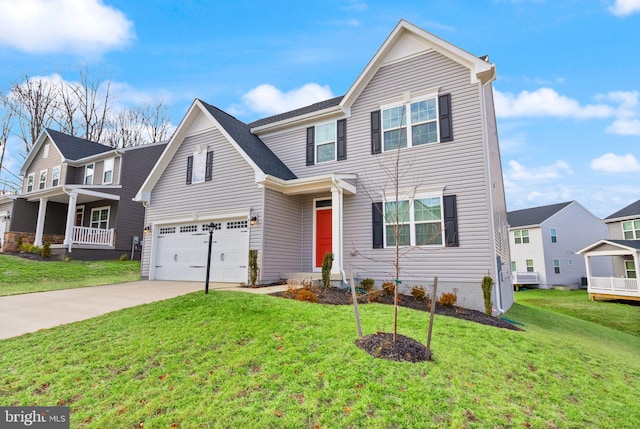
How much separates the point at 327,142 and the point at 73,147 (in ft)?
67.5

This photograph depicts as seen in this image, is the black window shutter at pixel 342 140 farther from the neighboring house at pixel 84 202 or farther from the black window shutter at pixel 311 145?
the neighboring house at pixel 84 202

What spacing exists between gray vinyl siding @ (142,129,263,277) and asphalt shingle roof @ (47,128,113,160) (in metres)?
13.1

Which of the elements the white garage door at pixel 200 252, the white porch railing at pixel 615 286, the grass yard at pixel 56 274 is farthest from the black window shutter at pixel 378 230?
the white porch railing at pixel 615 286

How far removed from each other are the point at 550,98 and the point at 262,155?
27.2 meters

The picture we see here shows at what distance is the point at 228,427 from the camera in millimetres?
3049

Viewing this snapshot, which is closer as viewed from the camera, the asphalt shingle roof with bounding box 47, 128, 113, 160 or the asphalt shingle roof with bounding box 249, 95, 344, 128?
the asphalt shingle roof with bounding box 249, 95, 344, 128

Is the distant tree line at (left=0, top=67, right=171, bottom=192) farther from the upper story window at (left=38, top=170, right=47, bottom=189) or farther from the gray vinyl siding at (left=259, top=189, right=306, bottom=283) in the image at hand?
the gray vinyl siding at (left=259, top=189, right=306, bottom=283)

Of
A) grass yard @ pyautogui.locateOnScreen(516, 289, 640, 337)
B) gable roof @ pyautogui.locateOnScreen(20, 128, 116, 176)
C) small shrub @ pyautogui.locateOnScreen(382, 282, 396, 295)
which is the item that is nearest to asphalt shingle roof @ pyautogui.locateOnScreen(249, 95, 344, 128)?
small shrub @ pyautogui.locateOnScreen(382, 282, 396, 295)

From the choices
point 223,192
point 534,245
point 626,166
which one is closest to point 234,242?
point 223,192

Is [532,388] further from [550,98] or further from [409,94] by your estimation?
[550,98]

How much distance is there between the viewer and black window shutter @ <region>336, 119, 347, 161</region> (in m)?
11.6

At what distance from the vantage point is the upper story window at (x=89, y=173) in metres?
21.4

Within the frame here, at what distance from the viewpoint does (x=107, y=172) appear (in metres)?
20.4

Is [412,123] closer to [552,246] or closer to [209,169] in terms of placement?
[209,169]
